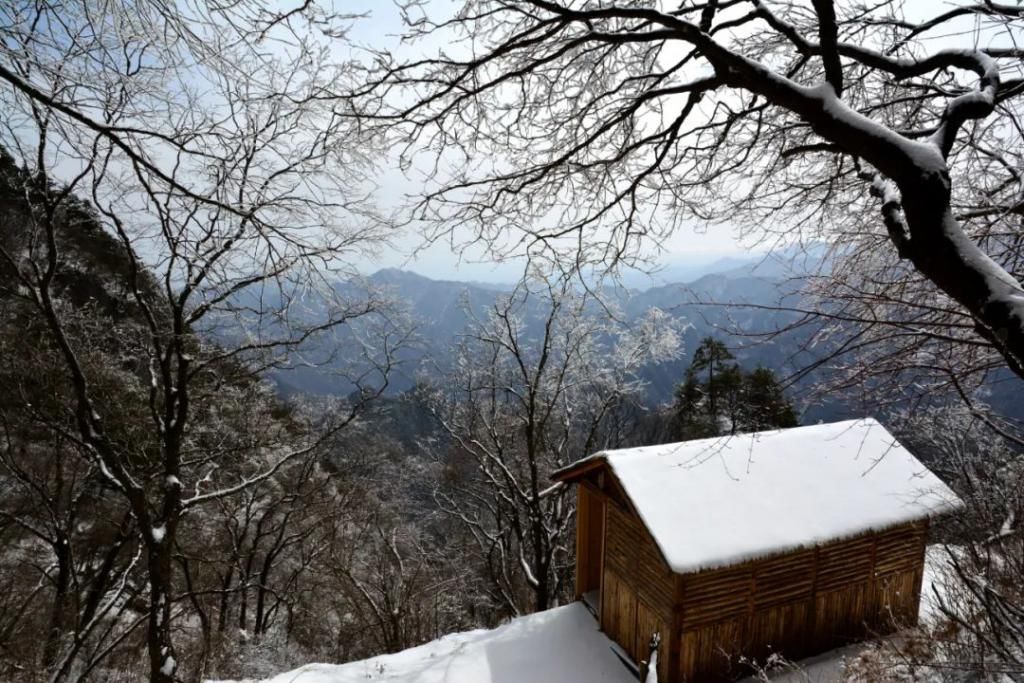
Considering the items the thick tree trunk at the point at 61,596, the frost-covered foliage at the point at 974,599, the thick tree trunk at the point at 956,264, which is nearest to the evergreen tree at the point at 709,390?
the frost-covered foliage at the point at 974,599

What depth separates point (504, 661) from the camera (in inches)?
332

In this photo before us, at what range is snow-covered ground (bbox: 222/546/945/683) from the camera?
8062 millimetres

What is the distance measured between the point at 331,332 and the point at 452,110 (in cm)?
495

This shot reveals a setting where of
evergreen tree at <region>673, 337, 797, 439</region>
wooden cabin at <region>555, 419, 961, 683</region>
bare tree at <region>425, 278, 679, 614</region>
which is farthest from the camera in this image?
evergreen tree at <region>673, 337, 797, 439</region>

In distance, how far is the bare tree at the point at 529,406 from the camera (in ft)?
42.3

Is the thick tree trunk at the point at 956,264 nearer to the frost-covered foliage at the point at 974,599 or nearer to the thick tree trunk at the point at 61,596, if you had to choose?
the frost-covered foliage at the point at 974,599

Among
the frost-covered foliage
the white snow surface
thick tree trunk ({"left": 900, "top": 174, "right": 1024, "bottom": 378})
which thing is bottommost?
the white snow surface

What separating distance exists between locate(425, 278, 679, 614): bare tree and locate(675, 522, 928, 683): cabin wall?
15.7 feet

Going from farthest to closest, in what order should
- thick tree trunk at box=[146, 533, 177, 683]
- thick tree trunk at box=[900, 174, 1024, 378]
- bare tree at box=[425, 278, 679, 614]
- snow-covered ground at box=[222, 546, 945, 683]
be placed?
bare tree at box=[425, 278, 679, 614]
snow-covered ground at box=[222, 546, 945, 683]
thick tree trunk at box=[146, 533, 177, 683]
thick tree trunk at box=[900, 174, 1024, 378]

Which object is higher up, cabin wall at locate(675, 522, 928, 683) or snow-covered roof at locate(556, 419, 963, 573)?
snow-covered roof at locate(556, 419, 963, 573)

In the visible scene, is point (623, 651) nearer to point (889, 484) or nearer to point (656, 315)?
point (889, 484)

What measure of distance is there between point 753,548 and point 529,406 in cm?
612

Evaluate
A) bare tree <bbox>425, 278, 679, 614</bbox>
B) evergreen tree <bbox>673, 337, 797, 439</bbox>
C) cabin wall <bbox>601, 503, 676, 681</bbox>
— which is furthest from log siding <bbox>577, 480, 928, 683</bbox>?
evergreen tree <bbox>673, 337, 797, 439</bbox>

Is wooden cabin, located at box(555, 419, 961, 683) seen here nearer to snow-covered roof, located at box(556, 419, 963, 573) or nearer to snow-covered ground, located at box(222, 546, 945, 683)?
snow-covered roof, located at box(556, 419, 963, 573)
